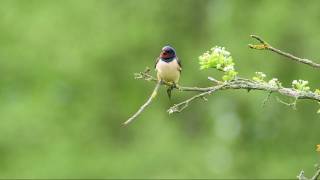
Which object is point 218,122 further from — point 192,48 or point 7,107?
point 7,107

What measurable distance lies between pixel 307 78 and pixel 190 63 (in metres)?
2.11

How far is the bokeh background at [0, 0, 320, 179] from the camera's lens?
15711mm

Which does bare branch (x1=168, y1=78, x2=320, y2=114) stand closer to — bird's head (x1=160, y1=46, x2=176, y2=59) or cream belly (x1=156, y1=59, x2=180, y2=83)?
cream belly (x1=156, y1=59, x2=180, y2=83)

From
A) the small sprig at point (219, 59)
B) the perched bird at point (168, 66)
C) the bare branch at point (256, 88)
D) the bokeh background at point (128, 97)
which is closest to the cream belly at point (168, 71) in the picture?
the perched bird at point (168, 66)

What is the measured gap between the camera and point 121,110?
16547mm

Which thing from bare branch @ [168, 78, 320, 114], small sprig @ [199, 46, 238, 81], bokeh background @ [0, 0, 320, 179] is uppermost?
bokeh background @ [0, 0, 320, 179]

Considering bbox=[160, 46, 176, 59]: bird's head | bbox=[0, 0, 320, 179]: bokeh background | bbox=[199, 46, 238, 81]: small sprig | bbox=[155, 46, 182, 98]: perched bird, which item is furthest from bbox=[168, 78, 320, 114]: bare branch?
bbox=[0, 0, 320, 179]: bokeh background

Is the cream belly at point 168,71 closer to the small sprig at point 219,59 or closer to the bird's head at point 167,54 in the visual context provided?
the bird's head at point 167,54

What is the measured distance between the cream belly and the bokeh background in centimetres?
854

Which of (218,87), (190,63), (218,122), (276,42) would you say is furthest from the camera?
(218,122)

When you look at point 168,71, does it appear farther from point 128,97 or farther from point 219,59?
point 128,97

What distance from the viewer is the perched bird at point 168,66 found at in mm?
6641

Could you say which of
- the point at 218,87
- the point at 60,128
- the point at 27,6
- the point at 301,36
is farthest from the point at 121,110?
the point at 218,87

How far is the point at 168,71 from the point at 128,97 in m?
9.86
